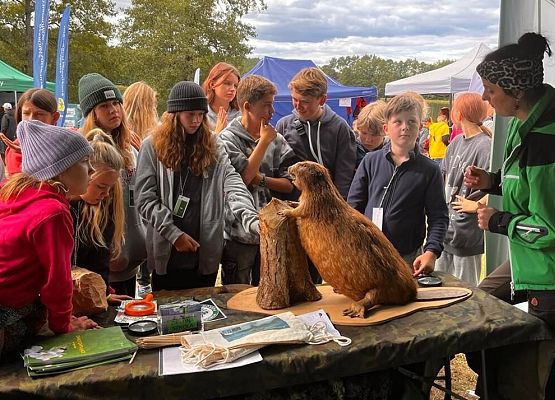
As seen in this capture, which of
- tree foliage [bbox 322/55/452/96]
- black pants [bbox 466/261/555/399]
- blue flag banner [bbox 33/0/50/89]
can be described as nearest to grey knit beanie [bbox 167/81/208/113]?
black pants [bbox 466/261/555/399]


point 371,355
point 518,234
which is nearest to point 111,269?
point 371,355

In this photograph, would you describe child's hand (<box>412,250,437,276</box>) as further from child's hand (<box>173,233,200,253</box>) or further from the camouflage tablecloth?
child's hand (<box>173,233,200,253</box>)

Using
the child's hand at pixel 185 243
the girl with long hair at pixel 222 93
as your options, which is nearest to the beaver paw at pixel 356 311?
the child's hand at pixel 185 243

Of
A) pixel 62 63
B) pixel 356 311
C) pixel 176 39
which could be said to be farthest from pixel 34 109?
pixel 176 39

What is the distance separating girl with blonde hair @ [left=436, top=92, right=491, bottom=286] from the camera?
339cm

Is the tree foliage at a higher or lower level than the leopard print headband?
higher

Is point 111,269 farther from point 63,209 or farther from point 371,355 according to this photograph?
point 371,355

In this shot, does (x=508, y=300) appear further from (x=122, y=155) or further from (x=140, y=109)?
(x=140, y=109)

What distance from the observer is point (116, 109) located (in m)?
2.68

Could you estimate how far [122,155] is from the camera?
2.63 metres

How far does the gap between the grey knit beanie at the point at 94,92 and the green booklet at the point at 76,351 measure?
1.39 m

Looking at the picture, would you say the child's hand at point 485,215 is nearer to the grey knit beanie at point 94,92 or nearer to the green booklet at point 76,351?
the green booklet at point 76,351

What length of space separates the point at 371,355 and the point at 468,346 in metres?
0.38

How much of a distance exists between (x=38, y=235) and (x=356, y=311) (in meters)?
1.11
